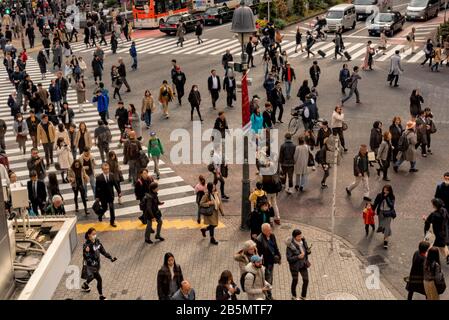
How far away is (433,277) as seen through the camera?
11.5 metres

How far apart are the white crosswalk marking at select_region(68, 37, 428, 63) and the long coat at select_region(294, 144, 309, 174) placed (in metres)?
20.2

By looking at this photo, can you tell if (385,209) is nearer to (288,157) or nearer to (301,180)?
(288,157)

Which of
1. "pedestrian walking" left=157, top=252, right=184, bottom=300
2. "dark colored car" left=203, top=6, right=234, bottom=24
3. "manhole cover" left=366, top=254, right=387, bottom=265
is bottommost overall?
"dark colored car" left=203, top=6, right=234, bottom=24

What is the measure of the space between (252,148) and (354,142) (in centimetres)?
360

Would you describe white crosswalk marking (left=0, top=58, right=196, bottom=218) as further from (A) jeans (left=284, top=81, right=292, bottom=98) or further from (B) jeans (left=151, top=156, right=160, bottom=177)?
(A) jeans (left=284, top=81, right=292, bottom=98)

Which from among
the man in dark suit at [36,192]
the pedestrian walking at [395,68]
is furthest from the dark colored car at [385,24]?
the man in dark suit at [36,192]

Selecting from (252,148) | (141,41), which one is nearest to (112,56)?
(141,41)

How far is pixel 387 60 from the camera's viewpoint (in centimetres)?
3597

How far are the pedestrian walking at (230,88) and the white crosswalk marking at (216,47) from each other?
1212 cm

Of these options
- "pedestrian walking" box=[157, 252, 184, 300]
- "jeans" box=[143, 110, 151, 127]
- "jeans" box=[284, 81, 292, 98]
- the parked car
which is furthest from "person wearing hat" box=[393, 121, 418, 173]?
the parked car

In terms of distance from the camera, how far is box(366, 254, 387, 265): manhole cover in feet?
46.9

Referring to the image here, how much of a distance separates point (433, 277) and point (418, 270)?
331 mm

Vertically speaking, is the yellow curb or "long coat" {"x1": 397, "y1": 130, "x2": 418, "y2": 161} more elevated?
"long coat" {"x1": 397, "y1": 130, "x2": 418, "y2": 161}
